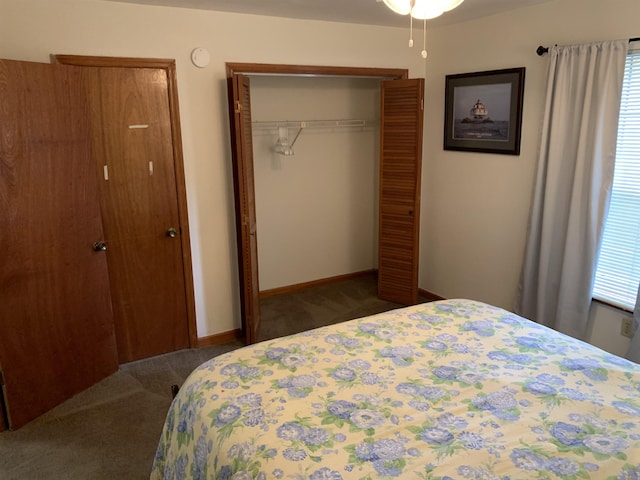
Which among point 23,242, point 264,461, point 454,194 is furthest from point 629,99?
point 23,242

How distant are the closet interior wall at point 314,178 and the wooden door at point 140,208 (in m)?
1.20

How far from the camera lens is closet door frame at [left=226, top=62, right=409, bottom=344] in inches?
127

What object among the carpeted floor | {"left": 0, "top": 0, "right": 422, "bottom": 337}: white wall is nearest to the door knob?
{"left": 0, "top": 0, "right": 422, "bottom": 337}: white wall

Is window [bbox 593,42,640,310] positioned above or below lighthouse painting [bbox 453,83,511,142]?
below

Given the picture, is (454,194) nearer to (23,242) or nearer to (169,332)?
(169,332)

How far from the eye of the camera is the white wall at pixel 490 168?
3.02 metres

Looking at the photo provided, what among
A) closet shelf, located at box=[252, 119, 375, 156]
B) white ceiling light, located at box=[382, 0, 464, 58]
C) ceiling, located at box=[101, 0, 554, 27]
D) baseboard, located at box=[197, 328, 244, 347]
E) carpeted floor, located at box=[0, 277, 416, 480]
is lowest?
carpeted floor, located at box=[0, 277, 416, 480]

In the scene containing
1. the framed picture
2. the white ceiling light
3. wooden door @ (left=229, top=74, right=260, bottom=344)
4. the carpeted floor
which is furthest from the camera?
the framed picture

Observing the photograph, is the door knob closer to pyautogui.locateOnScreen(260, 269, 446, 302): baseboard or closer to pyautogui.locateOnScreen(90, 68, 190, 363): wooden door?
pyautogui.locateOnScreen(90, 68, 190, 363): wooden door

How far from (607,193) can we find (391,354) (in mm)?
1882

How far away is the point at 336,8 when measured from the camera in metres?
3.22

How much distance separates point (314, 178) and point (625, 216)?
262 cm

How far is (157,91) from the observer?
309 cm

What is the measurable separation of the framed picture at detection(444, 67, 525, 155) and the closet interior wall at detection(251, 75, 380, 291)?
101 centimetres
